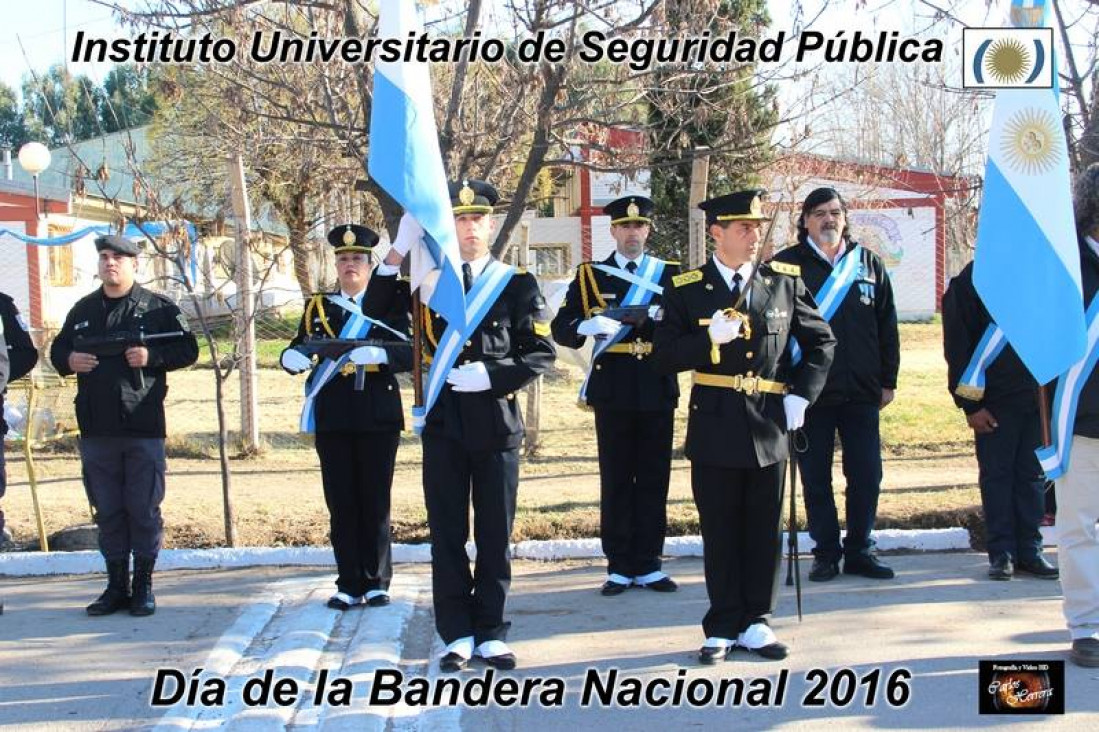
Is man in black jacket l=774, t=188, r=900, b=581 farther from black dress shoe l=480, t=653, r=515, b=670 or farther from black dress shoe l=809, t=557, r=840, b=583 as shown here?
black dress shoe l=480, t=653, r=515, b=670

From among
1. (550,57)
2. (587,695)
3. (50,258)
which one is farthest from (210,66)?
(50,258)

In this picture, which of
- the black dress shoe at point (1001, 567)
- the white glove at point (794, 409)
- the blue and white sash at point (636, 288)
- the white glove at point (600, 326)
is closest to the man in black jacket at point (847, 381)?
the black dress shoe at point (1001, 567)

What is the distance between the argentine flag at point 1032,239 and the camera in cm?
544

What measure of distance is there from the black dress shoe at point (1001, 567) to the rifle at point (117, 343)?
4984 millimetres

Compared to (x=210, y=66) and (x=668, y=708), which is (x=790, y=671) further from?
(x=210, y=66)

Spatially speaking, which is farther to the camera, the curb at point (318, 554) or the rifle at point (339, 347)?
the curb at point (318, 554)

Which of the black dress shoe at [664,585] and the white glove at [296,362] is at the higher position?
the white glove at [296,362]

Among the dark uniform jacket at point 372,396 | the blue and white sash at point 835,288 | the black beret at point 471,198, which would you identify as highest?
the black beret at point 471,198

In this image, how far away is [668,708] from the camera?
5.03 m

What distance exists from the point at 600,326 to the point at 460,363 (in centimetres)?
139

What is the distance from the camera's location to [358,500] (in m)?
6.74

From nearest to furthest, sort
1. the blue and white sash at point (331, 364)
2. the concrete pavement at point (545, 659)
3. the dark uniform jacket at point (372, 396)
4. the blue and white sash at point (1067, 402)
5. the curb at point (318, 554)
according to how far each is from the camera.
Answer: the concrete pavement at point (545, 659)
the blue and white sash at point (1067, 402)
the dark uniform jacket at point (372, 396)
the blue and white sash at point (331, 364)
the curb at point (318, 554)

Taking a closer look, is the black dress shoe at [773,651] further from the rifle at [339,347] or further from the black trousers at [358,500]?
the rifle at [339,347]

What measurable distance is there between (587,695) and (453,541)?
38.5 inches
